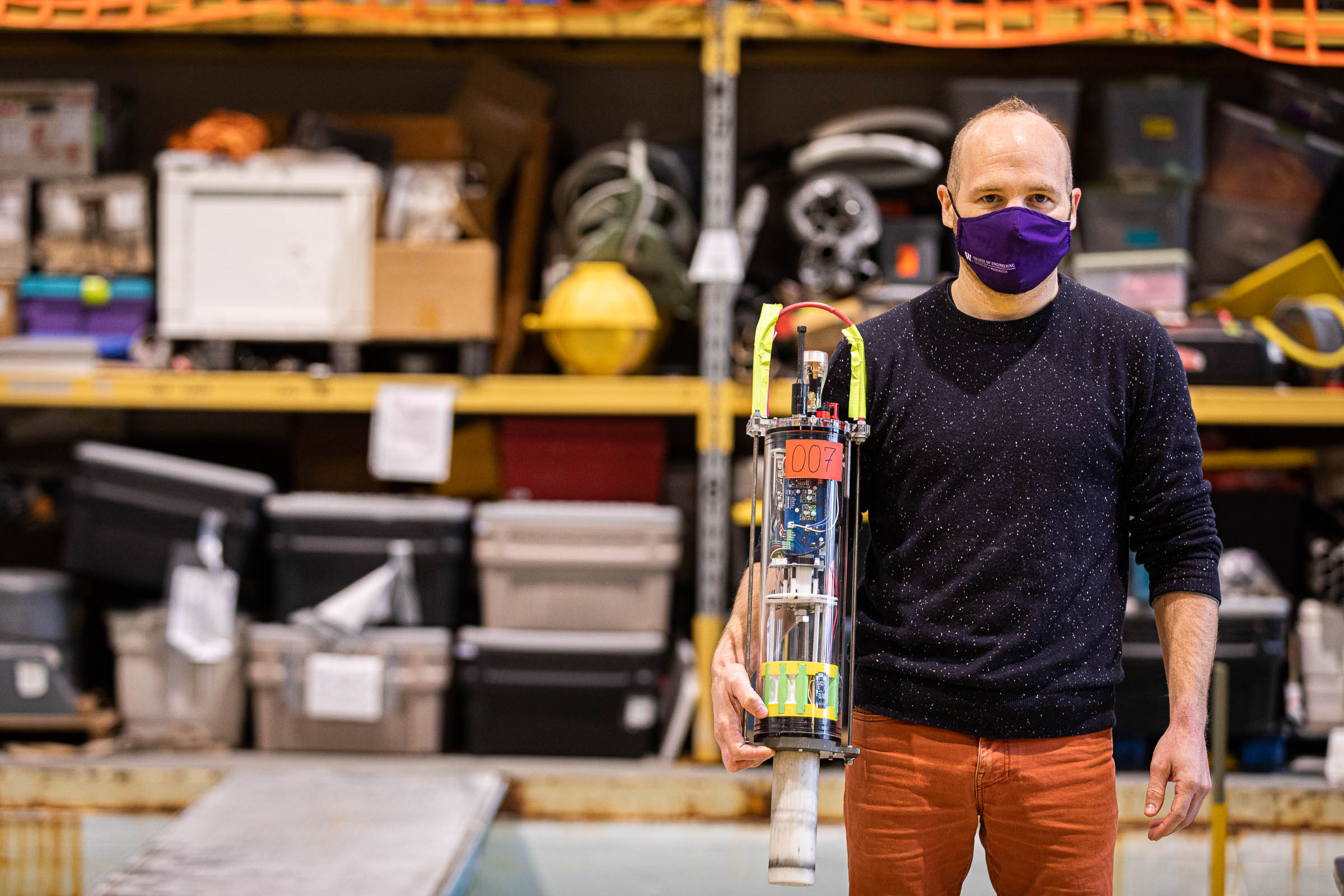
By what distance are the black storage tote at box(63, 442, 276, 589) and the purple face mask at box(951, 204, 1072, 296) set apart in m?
2.45

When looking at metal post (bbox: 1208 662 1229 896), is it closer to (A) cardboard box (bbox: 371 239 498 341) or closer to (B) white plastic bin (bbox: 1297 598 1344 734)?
(B) white plastic bin (bbox: 1297 598 1344 734)

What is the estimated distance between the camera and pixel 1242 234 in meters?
3.39

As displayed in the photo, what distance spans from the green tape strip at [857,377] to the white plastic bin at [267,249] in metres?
2.24

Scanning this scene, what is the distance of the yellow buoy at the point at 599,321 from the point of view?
3.16 meters

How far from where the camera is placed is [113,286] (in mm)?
3371

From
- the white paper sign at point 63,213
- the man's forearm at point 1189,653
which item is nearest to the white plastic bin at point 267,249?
the white paper sign at point 63,213

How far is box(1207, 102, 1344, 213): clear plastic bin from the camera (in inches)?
131

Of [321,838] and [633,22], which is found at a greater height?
[633,22]

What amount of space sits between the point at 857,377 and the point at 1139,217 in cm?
243

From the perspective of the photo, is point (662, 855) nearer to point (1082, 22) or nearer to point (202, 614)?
point (202, 614)

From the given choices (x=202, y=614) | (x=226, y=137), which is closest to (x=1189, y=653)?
(x=202, y=614)

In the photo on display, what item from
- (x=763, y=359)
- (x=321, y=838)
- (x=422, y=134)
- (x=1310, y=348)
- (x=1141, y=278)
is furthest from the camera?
(x=422, y=134)

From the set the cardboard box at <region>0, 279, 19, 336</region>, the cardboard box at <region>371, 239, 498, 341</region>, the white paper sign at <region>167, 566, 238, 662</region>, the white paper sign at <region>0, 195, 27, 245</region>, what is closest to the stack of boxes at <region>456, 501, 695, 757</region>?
the cardboard box at <region>371, 239, 498, 341</region>

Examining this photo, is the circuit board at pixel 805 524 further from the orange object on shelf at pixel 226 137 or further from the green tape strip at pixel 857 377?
the orange object on shelf at pixel 226 137
